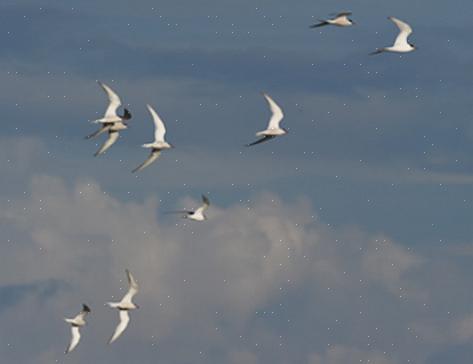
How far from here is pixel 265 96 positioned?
19938cm

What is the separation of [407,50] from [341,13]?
9.47 meters

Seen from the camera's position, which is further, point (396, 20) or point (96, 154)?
point (96, 154)

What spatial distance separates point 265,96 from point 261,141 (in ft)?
17.8

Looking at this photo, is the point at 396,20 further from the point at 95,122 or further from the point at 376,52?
the point at 95,122

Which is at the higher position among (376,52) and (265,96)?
(376,52)

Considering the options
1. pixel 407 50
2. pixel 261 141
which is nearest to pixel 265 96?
pixel 261 141

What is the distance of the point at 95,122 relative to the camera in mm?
199750

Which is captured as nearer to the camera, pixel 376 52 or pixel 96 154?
pixel 376 52

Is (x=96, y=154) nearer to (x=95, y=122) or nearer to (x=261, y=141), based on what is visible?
(x=95, y=122)

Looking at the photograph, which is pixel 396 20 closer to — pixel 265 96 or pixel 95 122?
pixel 265 96

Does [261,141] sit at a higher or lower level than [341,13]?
lower

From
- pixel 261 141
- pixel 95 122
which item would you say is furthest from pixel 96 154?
pixel 261 141

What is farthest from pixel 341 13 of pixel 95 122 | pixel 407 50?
pixel 95 122

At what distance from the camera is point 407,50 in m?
198
